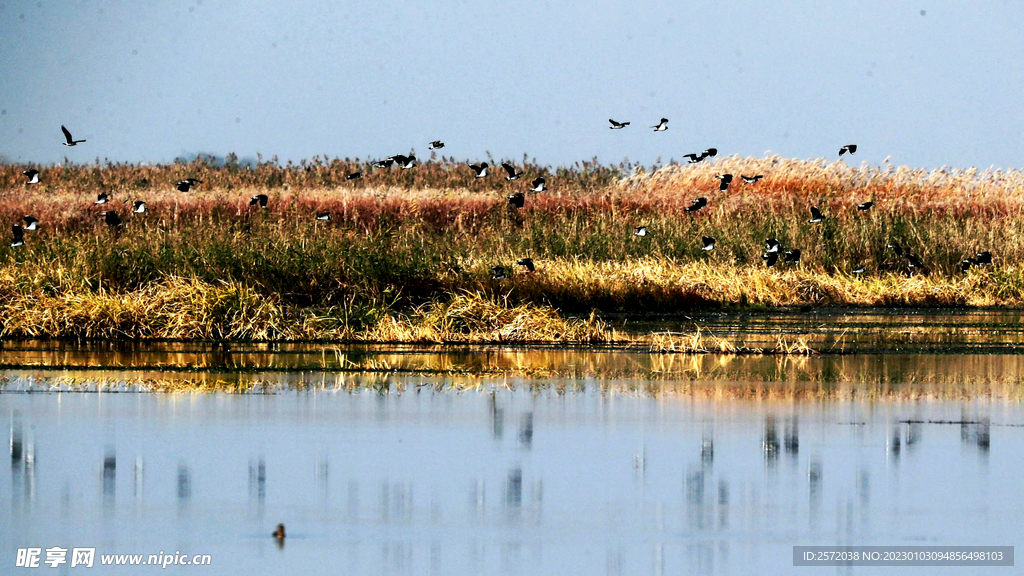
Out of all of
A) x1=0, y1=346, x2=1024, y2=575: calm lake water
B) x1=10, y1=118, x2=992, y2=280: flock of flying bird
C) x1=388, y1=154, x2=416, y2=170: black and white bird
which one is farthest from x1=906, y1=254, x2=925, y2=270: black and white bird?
x1=0, y1=346, x2=1024, y2=575: calm lake water

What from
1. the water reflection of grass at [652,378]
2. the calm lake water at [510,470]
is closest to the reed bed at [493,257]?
the water reflection of grass at [652,378]

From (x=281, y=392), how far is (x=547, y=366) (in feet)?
11.4

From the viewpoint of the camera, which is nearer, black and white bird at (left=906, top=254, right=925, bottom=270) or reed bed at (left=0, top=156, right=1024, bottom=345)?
reed bed at (left=0, top=156, right=1024, bottom=345)

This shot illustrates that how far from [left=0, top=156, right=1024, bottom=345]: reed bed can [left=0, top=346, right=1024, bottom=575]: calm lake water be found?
4.41 metres

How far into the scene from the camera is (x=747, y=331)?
774 inches

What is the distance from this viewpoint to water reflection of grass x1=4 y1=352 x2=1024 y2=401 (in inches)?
497

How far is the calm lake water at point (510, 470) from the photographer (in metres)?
6.61

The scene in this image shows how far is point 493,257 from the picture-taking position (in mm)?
24344

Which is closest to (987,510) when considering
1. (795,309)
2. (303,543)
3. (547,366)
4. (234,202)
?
(303,543)

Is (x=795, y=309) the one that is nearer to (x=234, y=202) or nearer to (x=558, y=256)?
(x=558, y=256)

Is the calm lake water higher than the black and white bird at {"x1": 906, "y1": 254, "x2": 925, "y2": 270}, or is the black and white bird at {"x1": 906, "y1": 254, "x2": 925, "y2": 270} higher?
the black and white bird at {"x1": 906, "y1": 254, "x2": 925, "y2": 270}

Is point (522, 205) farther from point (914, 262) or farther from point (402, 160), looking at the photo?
point (914, 262)

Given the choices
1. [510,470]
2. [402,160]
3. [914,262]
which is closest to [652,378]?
[510,470]

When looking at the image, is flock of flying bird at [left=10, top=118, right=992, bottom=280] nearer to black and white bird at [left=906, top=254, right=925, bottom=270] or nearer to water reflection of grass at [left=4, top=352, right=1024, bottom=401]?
black and white bird at [left=906, top=254, right=925, bottom=270]
